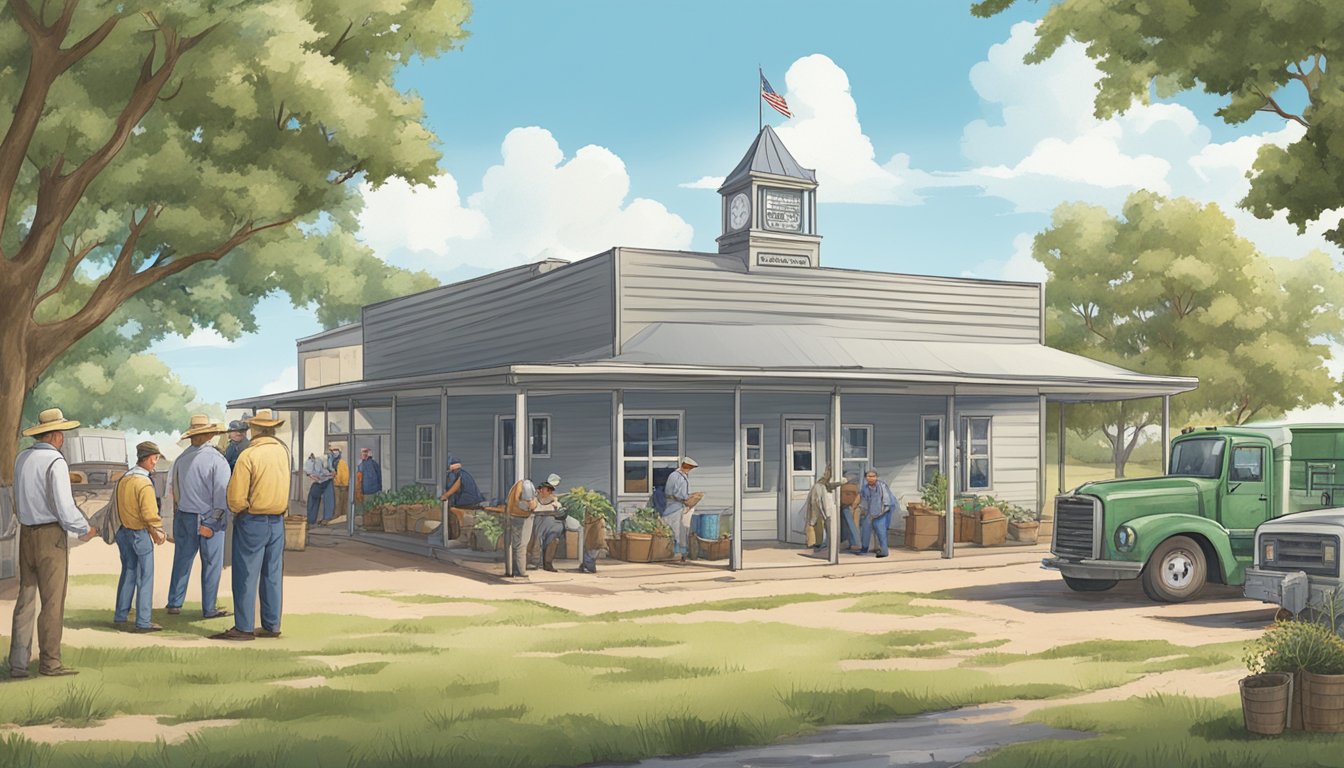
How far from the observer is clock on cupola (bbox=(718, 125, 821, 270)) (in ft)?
82.9

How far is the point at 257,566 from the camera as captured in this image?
12.8m

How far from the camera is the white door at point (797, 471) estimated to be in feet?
76.2

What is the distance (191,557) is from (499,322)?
13307 millimetres

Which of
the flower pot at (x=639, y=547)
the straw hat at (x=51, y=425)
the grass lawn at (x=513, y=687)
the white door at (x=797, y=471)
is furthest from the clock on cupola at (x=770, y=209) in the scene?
the straw hat at (x=51, y=425)

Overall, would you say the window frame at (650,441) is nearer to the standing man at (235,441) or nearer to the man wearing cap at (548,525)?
the man wearing cap at (548,525)

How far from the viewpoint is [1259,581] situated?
42.7 feet

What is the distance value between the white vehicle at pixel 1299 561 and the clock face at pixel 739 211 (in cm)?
1401

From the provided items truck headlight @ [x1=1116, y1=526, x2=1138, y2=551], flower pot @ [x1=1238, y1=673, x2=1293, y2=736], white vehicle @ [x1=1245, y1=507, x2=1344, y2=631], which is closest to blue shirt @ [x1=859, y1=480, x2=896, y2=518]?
truck headlight @ [x1=1116, y1=526, x2=1138, y2=551]

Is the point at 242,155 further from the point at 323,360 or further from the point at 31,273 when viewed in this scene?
the point at 323,360

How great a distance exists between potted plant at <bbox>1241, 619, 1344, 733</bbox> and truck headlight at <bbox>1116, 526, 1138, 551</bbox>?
700 cm

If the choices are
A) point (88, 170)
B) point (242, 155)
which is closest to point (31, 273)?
point (88, 170)

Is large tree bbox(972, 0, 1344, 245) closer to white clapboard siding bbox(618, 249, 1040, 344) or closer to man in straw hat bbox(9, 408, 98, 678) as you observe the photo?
white clapboard siding bbox(618, 249, 1040, 344)

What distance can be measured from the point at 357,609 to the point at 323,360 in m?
29.3

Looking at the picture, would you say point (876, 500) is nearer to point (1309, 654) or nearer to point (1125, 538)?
point (1125, 538)
